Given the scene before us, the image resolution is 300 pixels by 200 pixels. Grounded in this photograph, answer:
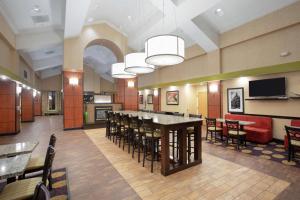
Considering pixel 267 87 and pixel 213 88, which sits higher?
pixel 213 88

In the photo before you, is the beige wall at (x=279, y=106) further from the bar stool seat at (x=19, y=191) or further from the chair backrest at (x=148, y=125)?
the bar stool seat at (x=19, y=191)

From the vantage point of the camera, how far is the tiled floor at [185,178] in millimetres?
2475

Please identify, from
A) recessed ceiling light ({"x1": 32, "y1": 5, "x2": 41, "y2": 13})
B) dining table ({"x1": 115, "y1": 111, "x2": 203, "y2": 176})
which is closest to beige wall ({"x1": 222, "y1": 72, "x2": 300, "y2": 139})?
dining table ({"x1": 115, "y1": 111, "x2": 203, "y2": 176})

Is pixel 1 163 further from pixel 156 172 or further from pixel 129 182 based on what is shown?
pixel 156 172

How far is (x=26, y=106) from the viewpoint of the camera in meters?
11.3

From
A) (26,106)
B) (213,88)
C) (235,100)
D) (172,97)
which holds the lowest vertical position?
(26,106)

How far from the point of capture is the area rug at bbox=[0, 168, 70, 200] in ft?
7.89

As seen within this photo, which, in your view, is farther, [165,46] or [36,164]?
[165,46]

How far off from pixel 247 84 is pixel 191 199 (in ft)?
17.7

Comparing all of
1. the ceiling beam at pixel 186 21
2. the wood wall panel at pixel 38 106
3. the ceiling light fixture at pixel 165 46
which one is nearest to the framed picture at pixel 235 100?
the ceiling beam at pixel 186 21

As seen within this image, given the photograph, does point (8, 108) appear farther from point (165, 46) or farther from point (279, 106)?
point (279, 106)

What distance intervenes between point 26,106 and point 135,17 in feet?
32.3

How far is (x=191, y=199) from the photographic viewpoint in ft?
7.63

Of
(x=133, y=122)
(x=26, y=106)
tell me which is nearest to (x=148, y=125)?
(x=133, y=122)
